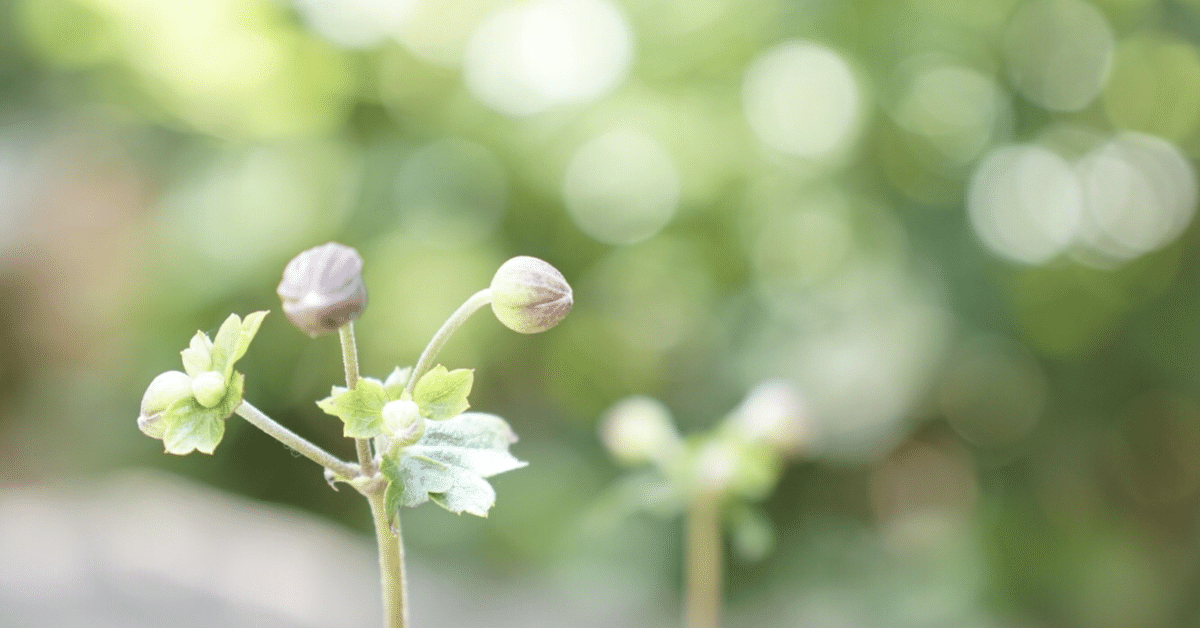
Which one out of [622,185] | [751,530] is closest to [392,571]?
[751,530]

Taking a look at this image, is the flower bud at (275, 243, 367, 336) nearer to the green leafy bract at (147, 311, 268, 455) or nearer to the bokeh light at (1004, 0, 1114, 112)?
the green leafy bract at (147, 311, 268, 455)

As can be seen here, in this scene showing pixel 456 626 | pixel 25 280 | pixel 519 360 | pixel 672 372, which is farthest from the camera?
pixel 25 280

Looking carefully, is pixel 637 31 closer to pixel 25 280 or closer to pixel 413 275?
pixel 413 275

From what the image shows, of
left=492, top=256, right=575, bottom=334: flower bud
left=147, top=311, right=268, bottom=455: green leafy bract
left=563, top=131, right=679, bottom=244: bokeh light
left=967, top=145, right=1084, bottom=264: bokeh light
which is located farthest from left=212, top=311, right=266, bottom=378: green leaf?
left=967, top=145, right=1084, bottom=264: bokeh light

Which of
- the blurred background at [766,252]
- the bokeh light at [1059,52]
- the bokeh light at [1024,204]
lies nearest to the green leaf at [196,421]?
the blurred background at [766,252]

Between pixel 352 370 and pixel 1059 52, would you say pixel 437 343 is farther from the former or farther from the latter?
pixel 1059 52

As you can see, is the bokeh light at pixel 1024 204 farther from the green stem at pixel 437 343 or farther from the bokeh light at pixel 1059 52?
the green stem at pixel 437 343

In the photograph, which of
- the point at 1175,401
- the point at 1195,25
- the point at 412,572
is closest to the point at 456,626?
the point at 412,572
